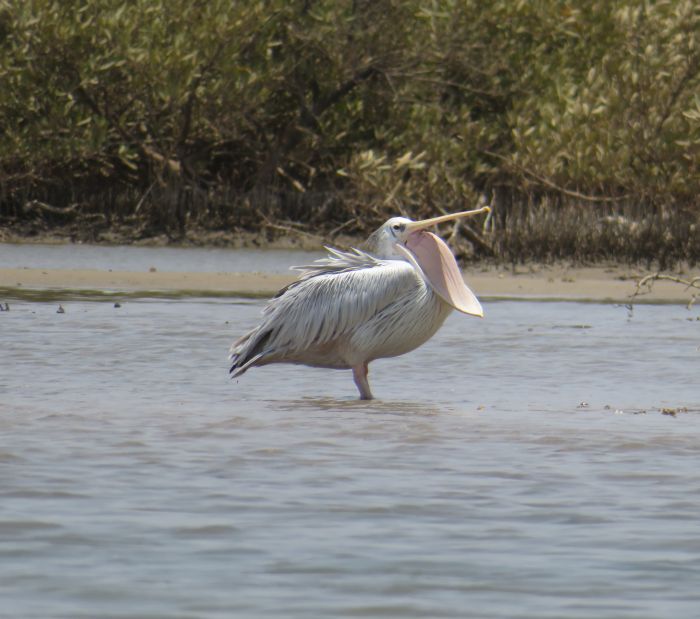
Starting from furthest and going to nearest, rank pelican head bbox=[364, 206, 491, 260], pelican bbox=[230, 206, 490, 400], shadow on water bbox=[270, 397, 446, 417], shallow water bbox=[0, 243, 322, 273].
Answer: shallow water bbox=[0, 243, 322, 273]
pelican head bbox=[364, 206, 491, 260]
pelican bbox=[230, 206, 490, 400]
shadow on water bbox=[270, 397, 446, 417]

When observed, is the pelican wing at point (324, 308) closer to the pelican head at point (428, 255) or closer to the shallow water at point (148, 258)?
the pelican head at point (428, 255)

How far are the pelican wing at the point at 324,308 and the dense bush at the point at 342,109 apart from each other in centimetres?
1113

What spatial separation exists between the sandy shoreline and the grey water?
5.31m

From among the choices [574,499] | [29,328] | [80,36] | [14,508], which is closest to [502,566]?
[574,499]

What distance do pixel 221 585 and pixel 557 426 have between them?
329 centimetres

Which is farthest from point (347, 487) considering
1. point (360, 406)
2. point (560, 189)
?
point (560, 189)

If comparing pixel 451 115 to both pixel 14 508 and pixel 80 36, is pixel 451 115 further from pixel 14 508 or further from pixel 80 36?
pixel 14 508

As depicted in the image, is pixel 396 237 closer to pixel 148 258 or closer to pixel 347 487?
pixel 347 487

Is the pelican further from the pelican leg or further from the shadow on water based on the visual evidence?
the shadow on water

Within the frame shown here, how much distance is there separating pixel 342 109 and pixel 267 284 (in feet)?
23.5

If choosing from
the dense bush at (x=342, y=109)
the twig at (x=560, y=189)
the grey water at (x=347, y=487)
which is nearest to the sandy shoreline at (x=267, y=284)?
the dense bush at (x=342, y=109)

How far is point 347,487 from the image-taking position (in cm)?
550

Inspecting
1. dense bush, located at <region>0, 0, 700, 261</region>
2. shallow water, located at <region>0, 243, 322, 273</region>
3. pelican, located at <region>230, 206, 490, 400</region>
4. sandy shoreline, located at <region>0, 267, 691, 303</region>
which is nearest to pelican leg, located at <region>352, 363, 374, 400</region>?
pelican, located at <region>230, 206, 490, 400</region>

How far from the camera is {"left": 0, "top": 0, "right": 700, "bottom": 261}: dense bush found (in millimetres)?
20188
